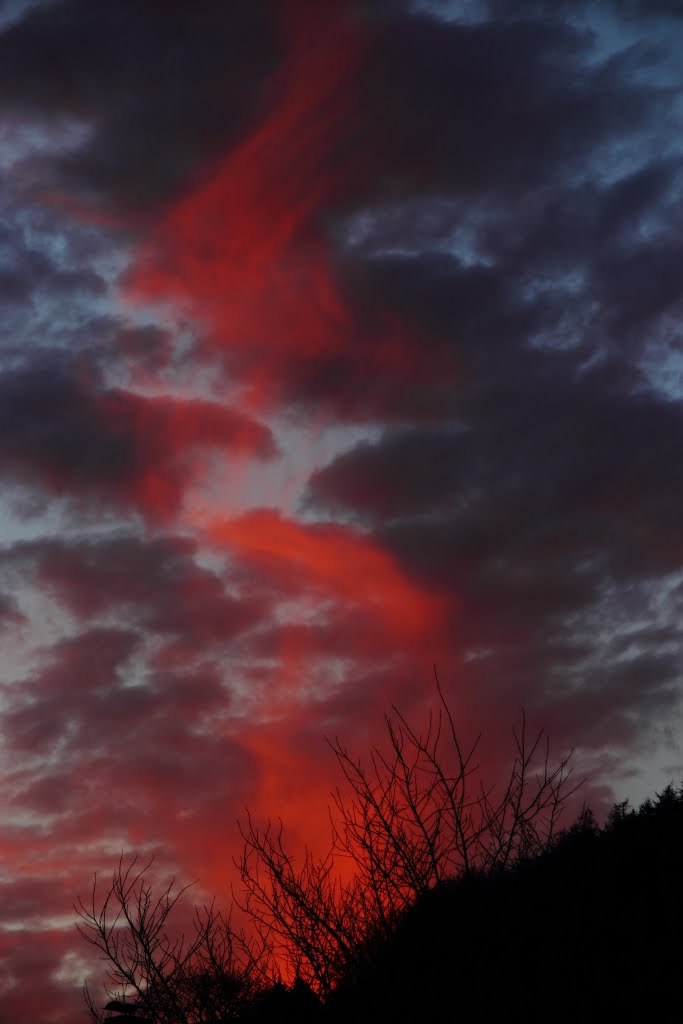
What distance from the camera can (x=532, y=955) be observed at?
38.2 feet

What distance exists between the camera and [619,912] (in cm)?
1301

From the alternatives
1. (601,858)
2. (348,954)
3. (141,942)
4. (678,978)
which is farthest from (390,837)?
(141,942)

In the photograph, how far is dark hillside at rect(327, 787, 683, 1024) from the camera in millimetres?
11039

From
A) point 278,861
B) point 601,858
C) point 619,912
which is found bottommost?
point 619,912

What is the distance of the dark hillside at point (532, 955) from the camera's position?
11.0 metres

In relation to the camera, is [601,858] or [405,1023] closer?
[405,1023]

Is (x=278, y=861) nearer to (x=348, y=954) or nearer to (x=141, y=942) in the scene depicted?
(x=348, y=954)

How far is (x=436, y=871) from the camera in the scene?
1263cm

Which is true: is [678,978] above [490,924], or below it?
below

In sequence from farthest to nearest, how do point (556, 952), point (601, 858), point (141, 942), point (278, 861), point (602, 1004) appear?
point (141, 942) < point (601, 858) < point (278, 861) < point (556, 952) < point (602, 1004)

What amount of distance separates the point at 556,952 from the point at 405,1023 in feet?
6.76

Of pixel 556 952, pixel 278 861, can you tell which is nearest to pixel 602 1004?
pixel 556 952

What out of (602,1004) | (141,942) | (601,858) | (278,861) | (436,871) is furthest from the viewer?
(141,942)

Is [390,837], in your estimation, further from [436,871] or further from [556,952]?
[556,952]
